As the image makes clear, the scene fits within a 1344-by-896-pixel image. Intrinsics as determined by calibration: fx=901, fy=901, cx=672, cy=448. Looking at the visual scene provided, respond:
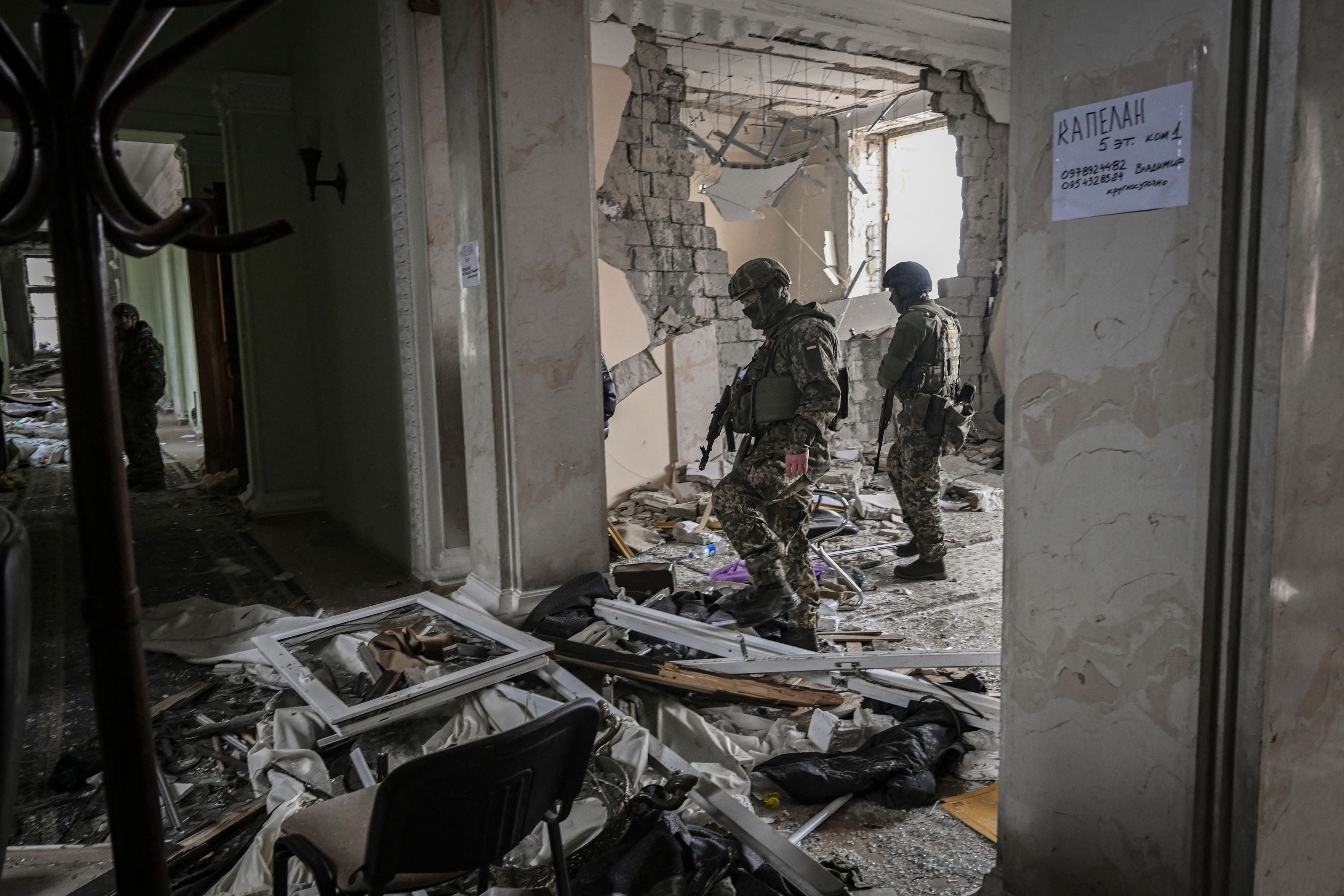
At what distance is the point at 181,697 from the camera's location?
3506 millimetres

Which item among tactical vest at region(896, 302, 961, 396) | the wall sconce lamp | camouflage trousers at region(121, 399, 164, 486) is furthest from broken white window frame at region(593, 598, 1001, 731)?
camouflage trousers at region(121, 399, 164, 486)

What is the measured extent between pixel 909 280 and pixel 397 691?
12.4 feet

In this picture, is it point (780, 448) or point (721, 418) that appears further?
point (721, 418)

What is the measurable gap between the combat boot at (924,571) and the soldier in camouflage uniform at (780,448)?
109 centimetres

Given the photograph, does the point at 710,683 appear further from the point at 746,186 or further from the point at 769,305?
the point at 746,186

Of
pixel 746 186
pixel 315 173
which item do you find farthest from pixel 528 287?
pixel 746 186

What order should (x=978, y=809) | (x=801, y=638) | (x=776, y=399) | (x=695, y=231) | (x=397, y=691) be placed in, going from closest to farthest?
(x=978, y=809) → (x=397, y=691) → (x=801, y=638) → (x=776, y=399) → (x=695, y=231)

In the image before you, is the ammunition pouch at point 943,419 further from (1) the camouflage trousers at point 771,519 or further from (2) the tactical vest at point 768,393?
(1) the camouflage trousers at point 771,519

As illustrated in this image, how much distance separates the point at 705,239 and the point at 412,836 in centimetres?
616

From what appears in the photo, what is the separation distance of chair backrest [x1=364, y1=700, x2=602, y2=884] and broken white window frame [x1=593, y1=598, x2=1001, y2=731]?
1695 mm

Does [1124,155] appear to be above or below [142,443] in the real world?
above

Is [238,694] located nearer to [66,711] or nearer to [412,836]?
[66,711]

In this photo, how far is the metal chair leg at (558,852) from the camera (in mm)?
1830

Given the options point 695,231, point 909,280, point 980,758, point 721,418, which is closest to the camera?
point 980,758
